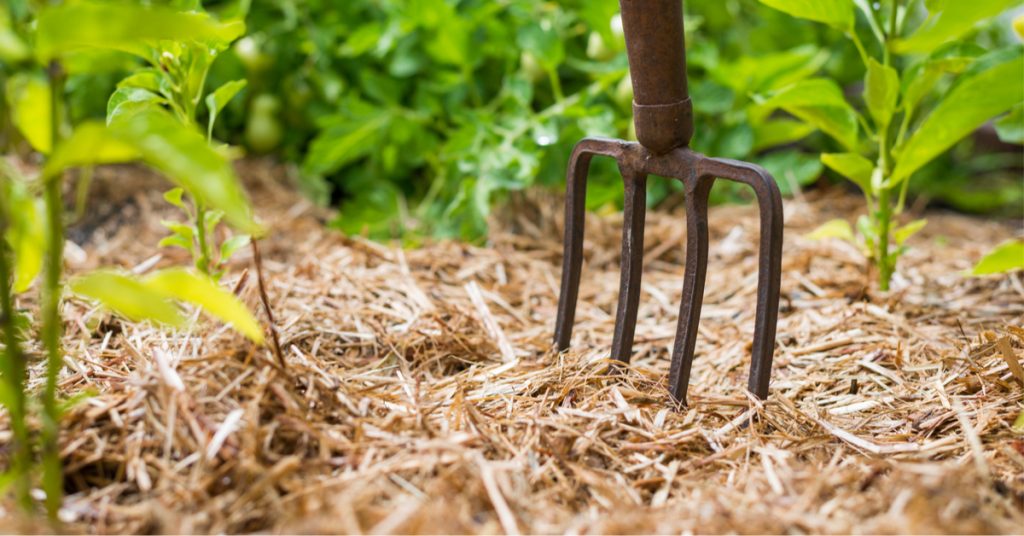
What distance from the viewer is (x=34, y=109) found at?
646 millimetres

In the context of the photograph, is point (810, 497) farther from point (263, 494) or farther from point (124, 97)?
point (124, 97)

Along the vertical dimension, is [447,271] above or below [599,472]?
above

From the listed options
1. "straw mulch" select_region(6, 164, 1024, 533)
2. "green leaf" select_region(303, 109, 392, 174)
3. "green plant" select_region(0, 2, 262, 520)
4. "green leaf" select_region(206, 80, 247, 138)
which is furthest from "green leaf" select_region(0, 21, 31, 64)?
"green leaf" select_region(303, 109, 392, 174)

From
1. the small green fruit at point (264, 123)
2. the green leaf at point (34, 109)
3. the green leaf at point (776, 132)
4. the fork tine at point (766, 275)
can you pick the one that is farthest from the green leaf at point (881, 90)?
the small green fruit at point (264, 123)

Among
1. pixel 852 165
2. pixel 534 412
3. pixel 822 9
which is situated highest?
pixel 822 9

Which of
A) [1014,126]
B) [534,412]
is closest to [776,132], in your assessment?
[1014,126]

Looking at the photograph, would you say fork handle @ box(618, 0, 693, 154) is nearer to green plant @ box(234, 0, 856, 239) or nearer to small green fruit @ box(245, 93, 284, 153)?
green plant @ box(234, 0, 856, 239)

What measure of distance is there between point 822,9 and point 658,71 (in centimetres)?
33

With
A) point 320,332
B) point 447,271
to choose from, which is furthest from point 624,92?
point 320,332

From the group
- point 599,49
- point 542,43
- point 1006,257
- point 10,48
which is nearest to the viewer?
point 10,48

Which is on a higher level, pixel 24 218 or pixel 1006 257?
pixel 24 218

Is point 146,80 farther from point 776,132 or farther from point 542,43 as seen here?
point 776,132

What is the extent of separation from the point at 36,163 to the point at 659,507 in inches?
72.5

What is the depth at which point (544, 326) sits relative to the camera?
1288mm
